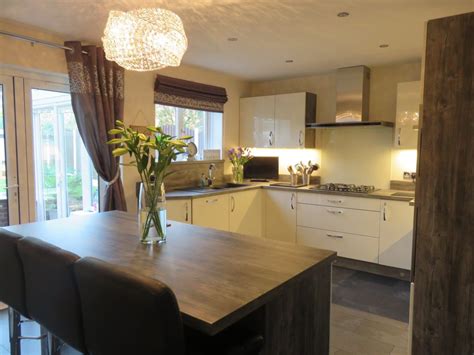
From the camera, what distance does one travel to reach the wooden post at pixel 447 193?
6.04ft

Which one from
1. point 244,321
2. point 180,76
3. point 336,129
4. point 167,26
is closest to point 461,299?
point 244,321

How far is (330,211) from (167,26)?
9.58 feet

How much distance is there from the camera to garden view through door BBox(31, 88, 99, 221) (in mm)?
3256

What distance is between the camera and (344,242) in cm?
411

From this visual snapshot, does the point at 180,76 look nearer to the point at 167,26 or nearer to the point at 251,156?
the point at 251,156

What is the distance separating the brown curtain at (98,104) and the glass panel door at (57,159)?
266mm

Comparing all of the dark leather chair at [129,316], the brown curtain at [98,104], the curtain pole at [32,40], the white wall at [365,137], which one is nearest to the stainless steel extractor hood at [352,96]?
the white wall at [365,137]

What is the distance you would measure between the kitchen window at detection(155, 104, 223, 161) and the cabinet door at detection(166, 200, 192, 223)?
924mm

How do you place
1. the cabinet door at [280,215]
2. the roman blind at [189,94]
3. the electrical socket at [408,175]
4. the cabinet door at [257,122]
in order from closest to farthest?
1. the roman blind at [189,94]
2. the electrical socket at [408,175]
3. the cabinet door at [280,215]
4. the cabinet door at [257,122]

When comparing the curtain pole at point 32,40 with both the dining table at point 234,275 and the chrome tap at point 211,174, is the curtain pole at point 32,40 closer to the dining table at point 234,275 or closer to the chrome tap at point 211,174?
the dining table at point 234,275

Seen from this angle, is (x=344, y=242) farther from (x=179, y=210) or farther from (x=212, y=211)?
(x=179, y=210)

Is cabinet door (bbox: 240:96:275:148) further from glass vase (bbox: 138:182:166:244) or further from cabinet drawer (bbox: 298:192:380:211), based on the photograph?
glass vase (bbox: 138:182:166:244)

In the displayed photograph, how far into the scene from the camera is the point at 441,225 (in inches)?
76.5

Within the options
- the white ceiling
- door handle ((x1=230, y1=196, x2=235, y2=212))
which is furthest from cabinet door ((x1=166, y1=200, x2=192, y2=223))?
the white ceiling
